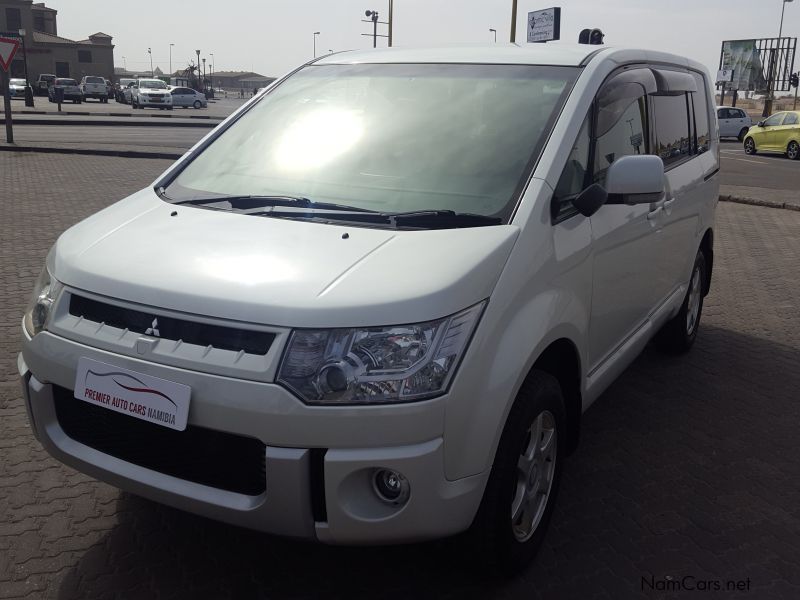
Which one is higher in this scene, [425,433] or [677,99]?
[677,99]

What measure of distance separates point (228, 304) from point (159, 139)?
22.8 meters

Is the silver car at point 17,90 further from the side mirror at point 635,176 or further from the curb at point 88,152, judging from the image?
the side mirror at point 635,176

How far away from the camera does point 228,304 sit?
2.43 metres

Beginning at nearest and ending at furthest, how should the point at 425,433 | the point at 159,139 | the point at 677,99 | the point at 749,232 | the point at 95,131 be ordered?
1. the point at 425,433
2. the point at 677,99
3. the point at 749,232
4. the point at 159,139
5. the point at 95,131

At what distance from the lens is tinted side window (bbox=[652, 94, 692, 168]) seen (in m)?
4.41

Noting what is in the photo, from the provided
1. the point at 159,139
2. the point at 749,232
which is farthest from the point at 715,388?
the point at 159,139

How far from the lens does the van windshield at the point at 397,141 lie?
10.3 feet

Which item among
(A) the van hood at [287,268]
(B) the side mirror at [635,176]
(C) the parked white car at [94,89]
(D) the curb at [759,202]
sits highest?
(C) the parked white car at [94,89]

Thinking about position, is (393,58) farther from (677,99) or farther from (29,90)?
(29,90)

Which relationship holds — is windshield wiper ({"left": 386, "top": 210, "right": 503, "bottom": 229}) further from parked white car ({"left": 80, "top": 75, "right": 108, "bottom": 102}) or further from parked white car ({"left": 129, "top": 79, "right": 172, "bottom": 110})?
parked white car ({"left": 80, "top": 75, "right": 108, "bottom": 102})

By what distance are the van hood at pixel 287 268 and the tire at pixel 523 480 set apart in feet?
1.58

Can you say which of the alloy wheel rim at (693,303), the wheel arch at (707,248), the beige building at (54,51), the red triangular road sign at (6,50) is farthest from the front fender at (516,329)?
the beige building at (54,51)

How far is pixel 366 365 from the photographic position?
2371 mm

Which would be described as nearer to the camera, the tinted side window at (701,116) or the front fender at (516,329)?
the front fender at (516,329)
